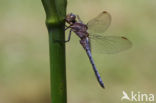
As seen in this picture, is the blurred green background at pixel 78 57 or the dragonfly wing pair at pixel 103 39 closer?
the dragonfly wing pair at pixel 103 39

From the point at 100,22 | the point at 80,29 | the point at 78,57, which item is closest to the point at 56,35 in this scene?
the point at 80,29

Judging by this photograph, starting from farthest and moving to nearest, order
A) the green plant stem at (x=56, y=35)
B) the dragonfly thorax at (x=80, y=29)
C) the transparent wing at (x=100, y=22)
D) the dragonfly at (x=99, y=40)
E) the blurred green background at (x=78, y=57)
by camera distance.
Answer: the blurred green background at (x=78, y=57)
the transparent wing at (x=100, y=22)
the dragonfly at (x=99, y=40)
the dragonfly thorax at (x=80, y=29)
the green plant stem at (x=56, y=35)

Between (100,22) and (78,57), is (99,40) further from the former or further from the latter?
(78,57)

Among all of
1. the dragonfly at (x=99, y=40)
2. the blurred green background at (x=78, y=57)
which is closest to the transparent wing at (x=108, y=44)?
the dragonfly at (x=99, y=40)

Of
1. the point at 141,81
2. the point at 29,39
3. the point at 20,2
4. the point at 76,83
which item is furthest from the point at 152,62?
the point at 20,2

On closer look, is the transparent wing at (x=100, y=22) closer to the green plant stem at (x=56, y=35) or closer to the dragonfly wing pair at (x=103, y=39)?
the dragonfly wing pair at (x=103, y=39)

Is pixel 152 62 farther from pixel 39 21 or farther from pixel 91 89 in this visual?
pixel 39 21

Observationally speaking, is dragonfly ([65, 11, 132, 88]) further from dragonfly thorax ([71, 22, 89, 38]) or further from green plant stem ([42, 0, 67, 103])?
green plant stem ([42, 0, 67, 103])
